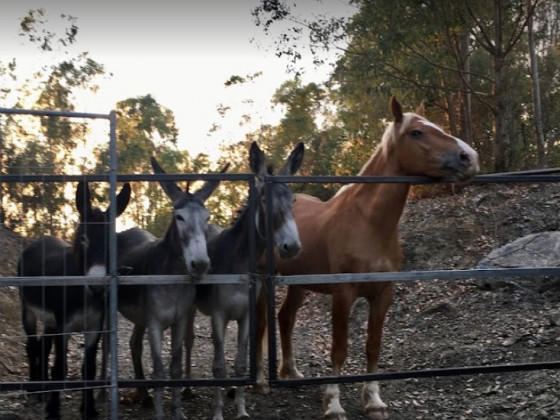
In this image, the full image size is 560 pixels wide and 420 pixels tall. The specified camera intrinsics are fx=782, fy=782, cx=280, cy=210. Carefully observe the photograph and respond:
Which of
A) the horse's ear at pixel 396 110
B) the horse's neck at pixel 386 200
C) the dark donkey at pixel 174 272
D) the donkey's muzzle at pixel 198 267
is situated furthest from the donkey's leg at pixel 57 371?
the horse's ear at pixel 396 110

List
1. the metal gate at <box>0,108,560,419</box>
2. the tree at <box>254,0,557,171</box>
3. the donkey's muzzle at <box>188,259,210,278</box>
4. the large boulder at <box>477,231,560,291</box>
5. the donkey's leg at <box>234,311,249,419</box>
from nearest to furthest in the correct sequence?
1. the metal gate at <box>0,108,560,419</box>
2. the donkey's muzzle at <box>188,259,210,278</box>
3. the donkey's leg at <box>234,311,249,419</box>
4. the large boulder at <box>477,231,560,291</box>
5. the tree at <box>254,0,557,171</box>

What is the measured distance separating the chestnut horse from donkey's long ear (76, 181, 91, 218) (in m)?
1.74

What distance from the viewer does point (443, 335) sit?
32.1 ft

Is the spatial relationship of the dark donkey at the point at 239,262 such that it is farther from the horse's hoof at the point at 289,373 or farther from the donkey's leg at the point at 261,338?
the horse's hoof at the point at 289,373

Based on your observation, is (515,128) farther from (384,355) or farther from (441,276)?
(441,276)

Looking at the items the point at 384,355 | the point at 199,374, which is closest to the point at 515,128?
the point at 384,355

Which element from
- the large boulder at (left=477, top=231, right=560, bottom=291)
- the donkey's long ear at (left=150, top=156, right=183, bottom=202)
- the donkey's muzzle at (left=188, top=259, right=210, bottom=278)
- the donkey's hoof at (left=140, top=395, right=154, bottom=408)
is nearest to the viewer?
the donkey's muzzle at (left=188, top=259, right=210, bottom=278)

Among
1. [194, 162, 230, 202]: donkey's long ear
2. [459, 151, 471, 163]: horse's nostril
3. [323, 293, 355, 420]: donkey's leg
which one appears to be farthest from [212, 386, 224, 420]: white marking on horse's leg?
[459, 151, 471, 163]: horse's nostril

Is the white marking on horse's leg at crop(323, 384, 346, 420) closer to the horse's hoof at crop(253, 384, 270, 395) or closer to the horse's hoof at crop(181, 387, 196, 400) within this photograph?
the horse's hoof at crop(253, 384, 270, 395)

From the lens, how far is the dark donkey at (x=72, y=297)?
6051 mm

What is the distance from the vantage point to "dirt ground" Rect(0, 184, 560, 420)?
688 cm

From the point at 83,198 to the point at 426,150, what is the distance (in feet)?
8.96

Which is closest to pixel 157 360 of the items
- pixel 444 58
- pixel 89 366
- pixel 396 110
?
pixel 89 366

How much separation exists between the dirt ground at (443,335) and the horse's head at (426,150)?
2.13 m
